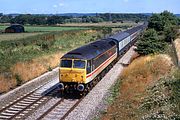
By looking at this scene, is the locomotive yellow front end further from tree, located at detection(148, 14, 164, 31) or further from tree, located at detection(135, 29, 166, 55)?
tree, located at detection(148, 14, 164, 31)

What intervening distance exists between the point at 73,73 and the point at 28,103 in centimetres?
336

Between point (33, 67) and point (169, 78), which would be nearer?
point (169, 78)

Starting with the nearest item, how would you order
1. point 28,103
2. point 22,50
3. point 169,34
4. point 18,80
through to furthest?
point 28,103
point 18,80
point 22,50
point 169,34

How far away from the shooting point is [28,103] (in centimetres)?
2152

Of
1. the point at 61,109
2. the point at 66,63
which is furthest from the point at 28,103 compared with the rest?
the point at 66,63

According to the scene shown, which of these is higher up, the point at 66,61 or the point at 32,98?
the point at 66,61

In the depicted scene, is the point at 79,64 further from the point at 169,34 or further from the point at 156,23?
the point at 156,23

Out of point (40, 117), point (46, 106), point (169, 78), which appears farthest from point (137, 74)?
point (40, 117)

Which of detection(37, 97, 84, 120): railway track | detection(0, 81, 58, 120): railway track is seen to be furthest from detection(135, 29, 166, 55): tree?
detection(37, 97, 84, 120): railway track

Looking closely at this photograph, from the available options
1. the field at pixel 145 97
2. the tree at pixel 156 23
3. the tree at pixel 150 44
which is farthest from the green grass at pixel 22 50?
the tree at pixel 156 23

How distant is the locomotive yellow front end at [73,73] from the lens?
2234 cm

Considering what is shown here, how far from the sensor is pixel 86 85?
2295cm

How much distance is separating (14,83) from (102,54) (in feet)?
23.6

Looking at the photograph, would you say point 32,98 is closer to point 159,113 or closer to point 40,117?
point 40,117
